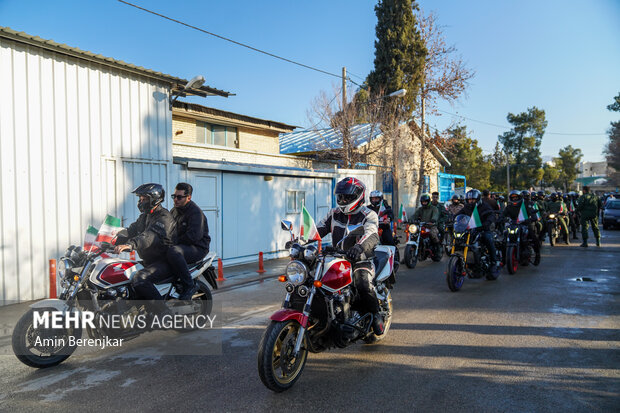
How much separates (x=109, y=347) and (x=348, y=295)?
121 inches

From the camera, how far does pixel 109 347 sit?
5473 millimetres

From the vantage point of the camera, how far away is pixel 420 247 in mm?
11945

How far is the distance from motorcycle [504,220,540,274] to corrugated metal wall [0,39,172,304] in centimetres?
834

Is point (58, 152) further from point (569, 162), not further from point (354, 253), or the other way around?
point (569, 162)

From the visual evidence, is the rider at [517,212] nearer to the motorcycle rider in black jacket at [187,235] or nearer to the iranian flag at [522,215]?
the iranian flag at [522,215]

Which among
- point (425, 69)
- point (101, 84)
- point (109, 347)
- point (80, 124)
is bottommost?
point (109, 347)

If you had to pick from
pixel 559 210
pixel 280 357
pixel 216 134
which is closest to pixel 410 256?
pixel 280 357

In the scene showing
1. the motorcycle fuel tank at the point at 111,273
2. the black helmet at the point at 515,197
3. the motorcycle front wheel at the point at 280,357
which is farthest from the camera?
the black helmet at the point at 515,197

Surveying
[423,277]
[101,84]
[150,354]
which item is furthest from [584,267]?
[101,84]

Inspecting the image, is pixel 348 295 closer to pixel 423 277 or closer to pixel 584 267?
pixel 423 277

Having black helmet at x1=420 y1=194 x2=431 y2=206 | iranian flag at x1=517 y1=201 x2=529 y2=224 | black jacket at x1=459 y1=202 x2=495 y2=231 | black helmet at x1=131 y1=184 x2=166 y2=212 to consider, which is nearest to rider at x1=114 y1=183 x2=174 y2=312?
black helmet at x1=131 y1=184 x2=166 y2=212

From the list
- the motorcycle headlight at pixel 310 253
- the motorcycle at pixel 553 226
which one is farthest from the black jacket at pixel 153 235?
the motorcycle at pixel 553 226

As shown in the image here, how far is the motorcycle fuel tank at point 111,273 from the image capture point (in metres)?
4.76

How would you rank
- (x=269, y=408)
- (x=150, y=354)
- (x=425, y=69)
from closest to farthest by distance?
(x=269, y=408), (x=150, y=354), (x=425, y=69)
